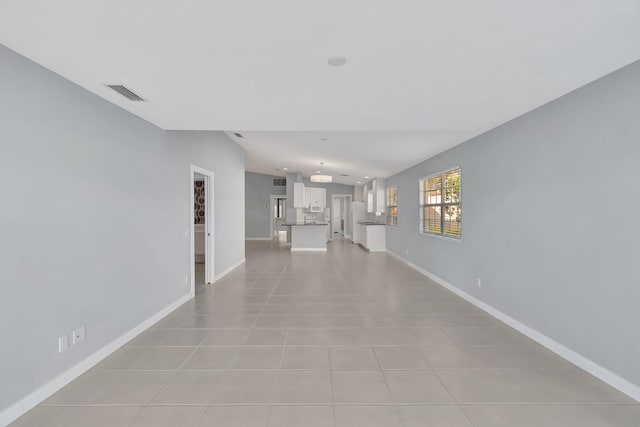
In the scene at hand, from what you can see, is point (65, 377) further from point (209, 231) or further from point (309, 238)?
point (309, 238)

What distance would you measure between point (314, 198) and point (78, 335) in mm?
9285

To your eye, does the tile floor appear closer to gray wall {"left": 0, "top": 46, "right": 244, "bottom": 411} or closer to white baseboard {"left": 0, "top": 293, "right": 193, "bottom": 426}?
white baseboard {"left": 0, "top": 293, "right": 193, "bottom": 426}

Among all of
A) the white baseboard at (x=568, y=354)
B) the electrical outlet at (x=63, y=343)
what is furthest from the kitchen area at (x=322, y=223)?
the electrical outlet at (x=63, y=343)

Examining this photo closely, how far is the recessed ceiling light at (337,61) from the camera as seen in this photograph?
211cm

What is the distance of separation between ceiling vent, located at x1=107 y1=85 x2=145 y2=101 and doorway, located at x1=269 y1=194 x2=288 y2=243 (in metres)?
11.4

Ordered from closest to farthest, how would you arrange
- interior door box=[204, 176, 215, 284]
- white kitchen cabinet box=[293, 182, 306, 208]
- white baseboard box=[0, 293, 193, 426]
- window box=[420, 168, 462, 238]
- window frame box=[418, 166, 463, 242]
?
white baseboard box=[0, 293, 193, 426]
window frame box=[418, 166, 463, 242]
window box=[420, 168, 462, 238]
interior door box=[204, 176, 215, 284]
white kitchen cabinet box=[293, 182, 306, 208]

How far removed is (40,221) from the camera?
2.19 m

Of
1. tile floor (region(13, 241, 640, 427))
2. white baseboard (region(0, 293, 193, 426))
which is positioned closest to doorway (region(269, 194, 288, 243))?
tile floor (region(13, 241, 640, 427))

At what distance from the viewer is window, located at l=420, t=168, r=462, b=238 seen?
5.17 meters

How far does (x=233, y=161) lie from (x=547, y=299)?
6.13 m

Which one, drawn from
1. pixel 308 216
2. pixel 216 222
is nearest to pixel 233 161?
pixel 216 222

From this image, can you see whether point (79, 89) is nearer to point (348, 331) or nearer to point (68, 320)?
point (68, 320)

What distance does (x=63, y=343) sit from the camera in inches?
94.6

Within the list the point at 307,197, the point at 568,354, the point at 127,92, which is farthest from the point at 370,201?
the point at 127,92
